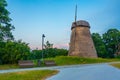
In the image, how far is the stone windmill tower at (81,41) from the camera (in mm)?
48188

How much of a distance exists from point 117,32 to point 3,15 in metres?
46.4

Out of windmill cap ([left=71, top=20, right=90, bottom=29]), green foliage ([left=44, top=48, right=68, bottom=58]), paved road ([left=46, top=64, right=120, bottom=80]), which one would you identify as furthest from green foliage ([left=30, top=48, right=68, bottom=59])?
paved road ([left=46, top=64, right=120, bottom=80])

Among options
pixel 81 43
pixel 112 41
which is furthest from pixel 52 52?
pixel 112 41

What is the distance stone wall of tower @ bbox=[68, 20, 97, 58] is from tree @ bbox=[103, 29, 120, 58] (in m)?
24.2

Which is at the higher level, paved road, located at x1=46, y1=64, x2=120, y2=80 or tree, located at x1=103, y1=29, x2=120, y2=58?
tree, located at x1=103, y1=29, x2=120, y2=58

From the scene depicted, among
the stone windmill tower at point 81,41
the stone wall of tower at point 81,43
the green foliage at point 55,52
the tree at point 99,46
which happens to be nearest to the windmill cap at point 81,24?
the stone windmill tower at point 81,41

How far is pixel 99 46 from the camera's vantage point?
6819 centimetres

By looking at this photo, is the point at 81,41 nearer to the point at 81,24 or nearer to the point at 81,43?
the point at 81,43

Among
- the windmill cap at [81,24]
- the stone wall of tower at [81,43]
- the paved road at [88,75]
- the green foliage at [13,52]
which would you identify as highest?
the windmill cap at [81,24]

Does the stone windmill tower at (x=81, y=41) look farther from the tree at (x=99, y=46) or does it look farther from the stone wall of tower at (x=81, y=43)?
the tree at (x=99, y=46)

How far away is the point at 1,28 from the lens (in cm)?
3481

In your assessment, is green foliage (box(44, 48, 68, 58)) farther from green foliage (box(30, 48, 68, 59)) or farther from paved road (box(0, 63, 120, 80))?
paved road (box(0, 63, 120, 80))

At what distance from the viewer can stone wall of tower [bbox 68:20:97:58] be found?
1893 inches

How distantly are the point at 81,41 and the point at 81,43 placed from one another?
1.40 ft
